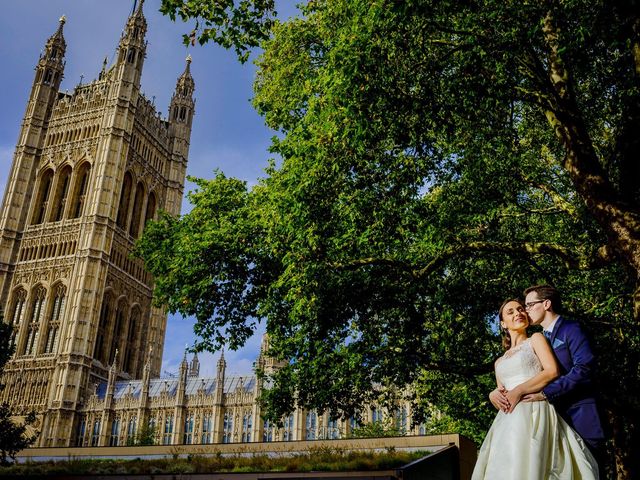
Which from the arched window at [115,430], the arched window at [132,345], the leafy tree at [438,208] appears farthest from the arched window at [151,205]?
the leafy tree at [438,208]

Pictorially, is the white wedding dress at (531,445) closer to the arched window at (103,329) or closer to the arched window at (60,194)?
the arched window at (103,329)

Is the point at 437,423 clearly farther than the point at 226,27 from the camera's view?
Yes

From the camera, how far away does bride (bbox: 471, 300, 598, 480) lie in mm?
4531

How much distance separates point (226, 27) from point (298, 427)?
1986 inches

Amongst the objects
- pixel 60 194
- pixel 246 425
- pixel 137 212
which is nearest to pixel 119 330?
pixel 137 212

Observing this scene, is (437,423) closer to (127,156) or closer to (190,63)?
(127,156)

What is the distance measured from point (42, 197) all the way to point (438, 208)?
70.1 metres

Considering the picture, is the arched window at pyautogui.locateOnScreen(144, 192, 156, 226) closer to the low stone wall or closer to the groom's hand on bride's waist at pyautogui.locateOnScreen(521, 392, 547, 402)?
the low stone wall

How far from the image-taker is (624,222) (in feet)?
30.2

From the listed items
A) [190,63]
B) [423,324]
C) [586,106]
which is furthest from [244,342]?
[190,63]

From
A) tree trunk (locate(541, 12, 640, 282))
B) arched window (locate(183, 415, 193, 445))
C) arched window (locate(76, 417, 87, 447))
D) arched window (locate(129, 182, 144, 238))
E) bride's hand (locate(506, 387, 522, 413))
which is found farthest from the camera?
arched window (locate(129, 182, 144, 238))

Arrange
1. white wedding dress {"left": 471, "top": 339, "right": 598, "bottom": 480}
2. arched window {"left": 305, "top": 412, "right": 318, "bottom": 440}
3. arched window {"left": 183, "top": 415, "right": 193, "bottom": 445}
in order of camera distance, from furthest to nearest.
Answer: arched window {"left": 183, "top": 415, "right": 193, "bottom": 445}, arched window {"left": 305, "top": 412, "right": 318, "bottom": 440}, white wedding dress {"left": 471, "top": 339, "right": 598, "bottom": 480}

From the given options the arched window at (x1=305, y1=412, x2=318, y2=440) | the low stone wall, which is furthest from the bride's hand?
the arched window at (x1=305, y1=412, x2=318, y2=440)

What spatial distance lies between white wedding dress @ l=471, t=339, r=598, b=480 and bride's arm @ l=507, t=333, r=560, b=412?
0.24 feet
